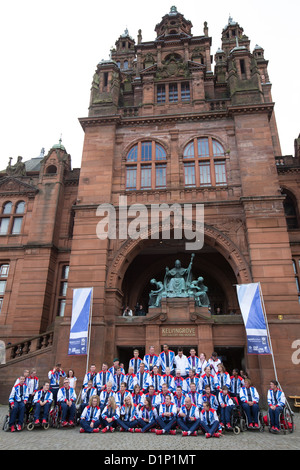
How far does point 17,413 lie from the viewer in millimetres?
10625

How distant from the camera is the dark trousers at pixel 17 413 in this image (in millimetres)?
10266

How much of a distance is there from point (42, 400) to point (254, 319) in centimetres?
911

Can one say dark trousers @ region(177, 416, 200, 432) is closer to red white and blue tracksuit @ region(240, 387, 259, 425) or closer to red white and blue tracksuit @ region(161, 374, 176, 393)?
red white and blue tracksuit @ region(161, 374, 176, 393)

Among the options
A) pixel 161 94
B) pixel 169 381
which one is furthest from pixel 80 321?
pixel 161 94

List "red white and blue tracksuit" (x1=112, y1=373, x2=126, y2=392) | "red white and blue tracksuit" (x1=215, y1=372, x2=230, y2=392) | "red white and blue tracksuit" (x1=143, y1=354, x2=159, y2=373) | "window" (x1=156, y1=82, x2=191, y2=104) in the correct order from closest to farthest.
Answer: "red white and blue tracksuit" (x1=215, y1=372, x2=230, y2=392) < "red white and blue tracksuit" (x1=112, y1=373, x2=126, y2=392) < "red white and blue tracksuit" (x1=143, y1=354, x2=159, y2=373) < "window" (x1=156, y1=82, x2=191, y2=104)

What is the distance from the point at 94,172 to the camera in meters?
20.7

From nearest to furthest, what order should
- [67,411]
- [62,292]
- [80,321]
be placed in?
1. [67,411]
2. [80,321]
3. [62,292]

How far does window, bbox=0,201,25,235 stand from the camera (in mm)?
25594

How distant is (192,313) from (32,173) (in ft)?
68.6

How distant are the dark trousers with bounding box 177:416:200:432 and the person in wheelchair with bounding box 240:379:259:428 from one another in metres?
1.82

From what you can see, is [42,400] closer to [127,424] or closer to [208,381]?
[127,424]

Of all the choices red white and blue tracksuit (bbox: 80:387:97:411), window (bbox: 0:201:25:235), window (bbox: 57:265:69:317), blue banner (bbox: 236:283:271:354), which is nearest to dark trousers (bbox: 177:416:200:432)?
red white and blue tracksuit (bbox: 80:387:97:411)
